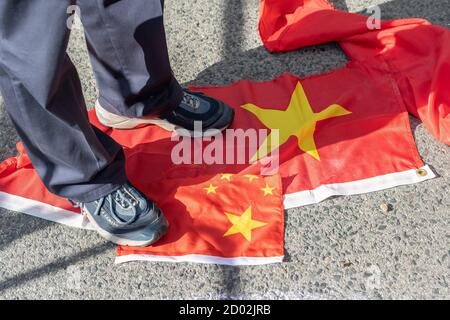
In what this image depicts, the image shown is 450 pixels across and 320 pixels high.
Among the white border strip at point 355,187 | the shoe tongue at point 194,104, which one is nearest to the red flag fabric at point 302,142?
the white border strip at point 355,187

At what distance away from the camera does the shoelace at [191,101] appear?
1777mm

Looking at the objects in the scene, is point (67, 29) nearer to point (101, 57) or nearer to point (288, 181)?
point (101, 57)

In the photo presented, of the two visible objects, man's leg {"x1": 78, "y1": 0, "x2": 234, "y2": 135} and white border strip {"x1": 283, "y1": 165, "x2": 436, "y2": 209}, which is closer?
man's leg {"x1": 78, "y1": 0, "x2": 234, "y2": 135}

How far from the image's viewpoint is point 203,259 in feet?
4.98

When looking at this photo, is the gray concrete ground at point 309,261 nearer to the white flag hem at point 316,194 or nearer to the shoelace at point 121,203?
the white flag hem at point 316,194

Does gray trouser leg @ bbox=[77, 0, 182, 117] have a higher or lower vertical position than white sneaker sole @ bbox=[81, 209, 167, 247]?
higher

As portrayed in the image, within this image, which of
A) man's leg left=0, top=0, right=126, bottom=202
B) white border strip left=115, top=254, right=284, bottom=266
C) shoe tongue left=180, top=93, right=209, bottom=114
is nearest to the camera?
man's leg left=0, top=0, right=126, bottom=202

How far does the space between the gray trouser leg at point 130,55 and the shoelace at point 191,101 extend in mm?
45

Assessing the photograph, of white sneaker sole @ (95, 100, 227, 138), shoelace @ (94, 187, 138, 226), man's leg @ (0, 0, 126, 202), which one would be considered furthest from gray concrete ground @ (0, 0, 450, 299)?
white sneaker sole @ (95, 100, 227, 138)

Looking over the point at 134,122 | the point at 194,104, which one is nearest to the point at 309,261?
the point at 194,104

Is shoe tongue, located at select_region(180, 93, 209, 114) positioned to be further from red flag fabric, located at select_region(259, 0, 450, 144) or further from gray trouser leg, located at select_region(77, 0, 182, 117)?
red flag fabric, located at select_region(259, 0, 450, 144)

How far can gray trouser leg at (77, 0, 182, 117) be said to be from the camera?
1.38 m

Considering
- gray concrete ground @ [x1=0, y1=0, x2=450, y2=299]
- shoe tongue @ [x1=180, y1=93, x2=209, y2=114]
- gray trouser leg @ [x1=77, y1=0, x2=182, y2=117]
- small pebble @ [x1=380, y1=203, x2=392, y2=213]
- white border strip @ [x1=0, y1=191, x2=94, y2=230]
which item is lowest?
gray concrete ground @ [x1=0, y1=0, x2=450, y2=299]

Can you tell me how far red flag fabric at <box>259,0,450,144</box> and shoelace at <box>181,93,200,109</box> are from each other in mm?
500
